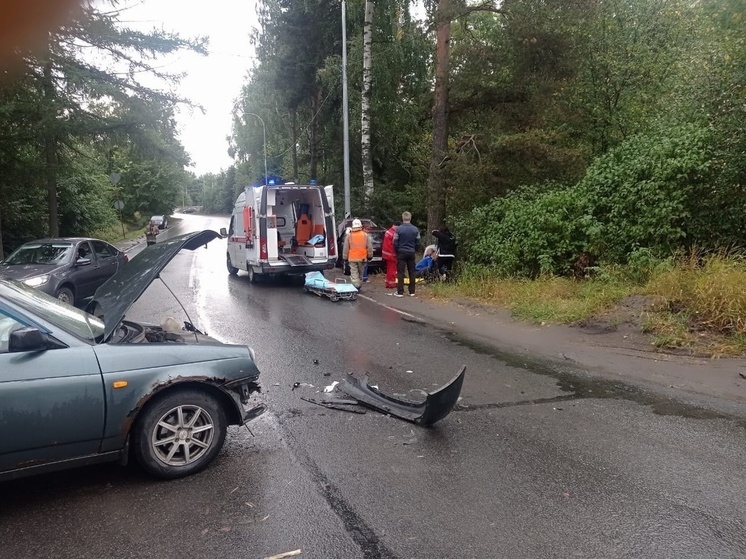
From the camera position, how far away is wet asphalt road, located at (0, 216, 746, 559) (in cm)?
312

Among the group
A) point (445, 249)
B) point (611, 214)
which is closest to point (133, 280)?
point (611, 214)

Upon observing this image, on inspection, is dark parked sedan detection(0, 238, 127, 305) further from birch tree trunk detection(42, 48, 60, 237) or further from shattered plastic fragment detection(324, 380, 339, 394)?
shattered plastic fragment detection(324, 380, 339, 394)

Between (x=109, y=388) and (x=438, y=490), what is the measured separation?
227 cm

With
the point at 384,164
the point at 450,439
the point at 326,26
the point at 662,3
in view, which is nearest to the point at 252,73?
the point at 326,26

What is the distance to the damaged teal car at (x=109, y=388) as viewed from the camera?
3.34 m

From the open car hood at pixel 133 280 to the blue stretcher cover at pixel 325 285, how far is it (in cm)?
756

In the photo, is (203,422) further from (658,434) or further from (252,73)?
(252,73)

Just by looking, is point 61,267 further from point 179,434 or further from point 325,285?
point 179,434

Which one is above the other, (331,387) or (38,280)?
(38,280)

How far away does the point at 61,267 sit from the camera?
10.5 metres

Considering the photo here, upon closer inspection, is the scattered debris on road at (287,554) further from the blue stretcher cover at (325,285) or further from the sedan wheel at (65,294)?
the blue stretcher cover at (325,285)

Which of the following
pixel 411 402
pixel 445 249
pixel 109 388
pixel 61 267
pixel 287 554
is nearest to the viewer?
pixel 287 554

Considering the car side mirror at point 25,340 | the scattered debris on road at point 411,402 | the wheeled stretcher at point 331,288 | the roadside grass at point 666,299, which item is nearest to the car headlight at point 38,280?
the wheeled stretcher at point 331,288

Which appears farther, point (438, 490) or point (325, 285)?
point (325, 285)
